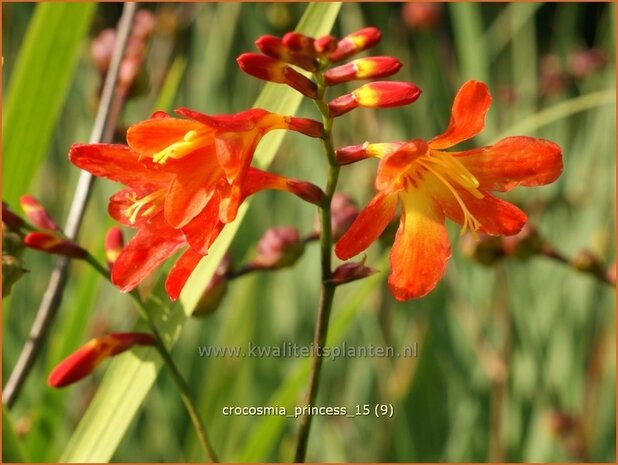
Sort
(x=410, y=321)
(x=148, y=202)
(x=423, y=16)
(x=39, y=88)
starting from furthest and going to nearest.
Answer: (x=423, y=16)
(x=410, y=321)
(x=39, y=88)
(x=148, y=202)

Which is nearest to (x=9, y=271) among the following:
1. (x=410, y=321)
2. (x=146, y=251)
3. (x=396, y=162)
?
(x=146, y=251)

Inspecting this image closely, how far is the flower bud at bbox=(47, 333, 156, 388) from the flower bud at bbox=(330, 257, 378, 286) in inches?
7.8

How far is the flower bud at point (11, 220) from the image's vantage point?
81 cm

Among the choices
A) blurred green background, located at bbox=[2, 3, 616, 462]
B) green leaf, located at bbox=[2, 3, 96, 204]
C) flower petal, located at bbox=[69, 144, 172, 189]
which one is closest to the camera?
flower petal, located at bbox=[69, 144, 172, 189]

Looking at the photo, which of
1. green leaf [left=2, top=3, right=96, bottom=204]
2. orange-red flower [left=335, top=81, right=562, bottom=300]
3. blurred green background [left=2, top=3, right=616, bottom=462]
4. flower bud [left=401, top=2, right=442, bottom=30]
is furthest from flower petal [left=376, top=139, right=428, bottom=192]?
flower bud [left=401, top=2, right=442, bottom=30]

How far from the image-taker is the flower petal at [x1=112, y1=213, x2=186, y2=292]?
714mm

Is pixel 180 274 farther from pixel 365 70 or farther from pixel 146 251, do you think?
pixel 365 70

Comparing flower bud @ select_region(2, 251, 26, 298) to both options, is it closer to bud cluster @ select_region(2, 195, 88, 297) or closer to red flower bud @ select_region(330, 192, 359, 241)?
bud cluster @ select_region(2, 195, 88, 297)

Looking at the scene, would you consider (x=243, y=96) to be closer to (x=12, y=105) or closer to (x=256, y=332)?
(x=256, y=332)

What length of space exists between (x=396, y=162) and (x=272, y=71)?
0.12 m

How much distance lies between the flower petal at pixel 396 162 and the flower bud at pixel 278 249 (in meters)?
0.28

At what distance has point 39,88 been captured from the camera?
1057mm

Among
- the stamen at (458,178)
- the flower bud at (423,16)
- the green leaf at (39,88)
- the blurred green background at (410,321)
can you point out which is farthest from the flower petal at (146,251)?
the flower bud at (423,16)

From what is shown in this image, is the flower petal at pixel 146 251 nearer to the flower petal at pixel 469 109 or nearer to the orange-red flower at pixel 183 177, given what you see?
the orange-red flower at pixel 183 177
